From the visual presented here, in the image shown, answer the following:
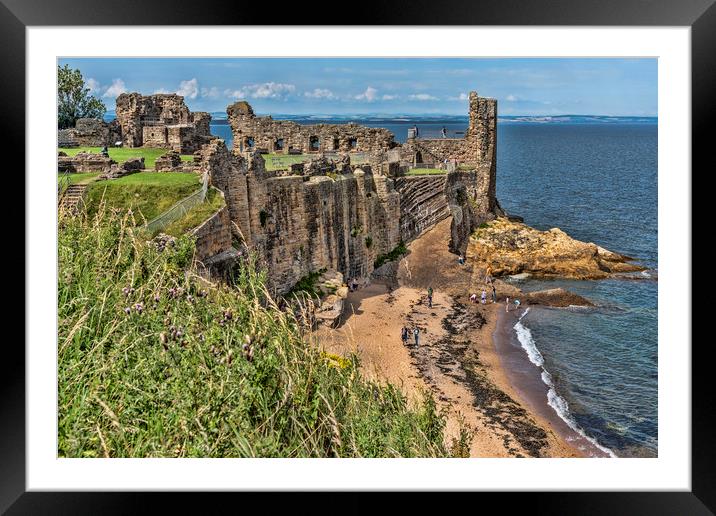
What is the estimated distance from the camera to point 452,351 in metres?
25.7

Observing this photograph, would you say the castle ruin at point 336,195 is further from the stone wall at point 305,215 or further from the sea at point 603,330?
the sea at point 603,330

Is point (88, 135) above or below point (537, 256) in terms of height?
above

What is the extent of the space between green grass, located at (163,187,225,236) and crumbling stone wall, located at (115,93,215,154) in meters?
6.18

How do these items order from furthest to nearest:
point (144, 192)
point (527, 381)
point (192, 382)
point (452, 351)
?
point (452, 351) < point (527, 381) < point (144, 192) < point (192, 382)

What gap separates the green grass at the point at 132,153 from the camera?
2261cm

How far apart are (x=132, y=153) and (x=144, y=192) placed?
251 inches

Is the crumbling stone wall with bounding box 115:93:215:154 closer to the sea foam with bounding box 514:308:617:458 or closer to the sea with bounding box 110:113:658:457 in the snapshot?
the sea with bounding box 110:113:658:457

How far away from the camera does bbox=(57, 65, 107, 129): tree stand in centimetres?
3444

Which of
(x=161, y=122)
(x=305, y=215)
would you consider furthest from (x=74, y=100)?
(x=305, y=215)

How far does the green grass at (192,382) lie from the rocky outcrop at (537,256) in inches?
1021
